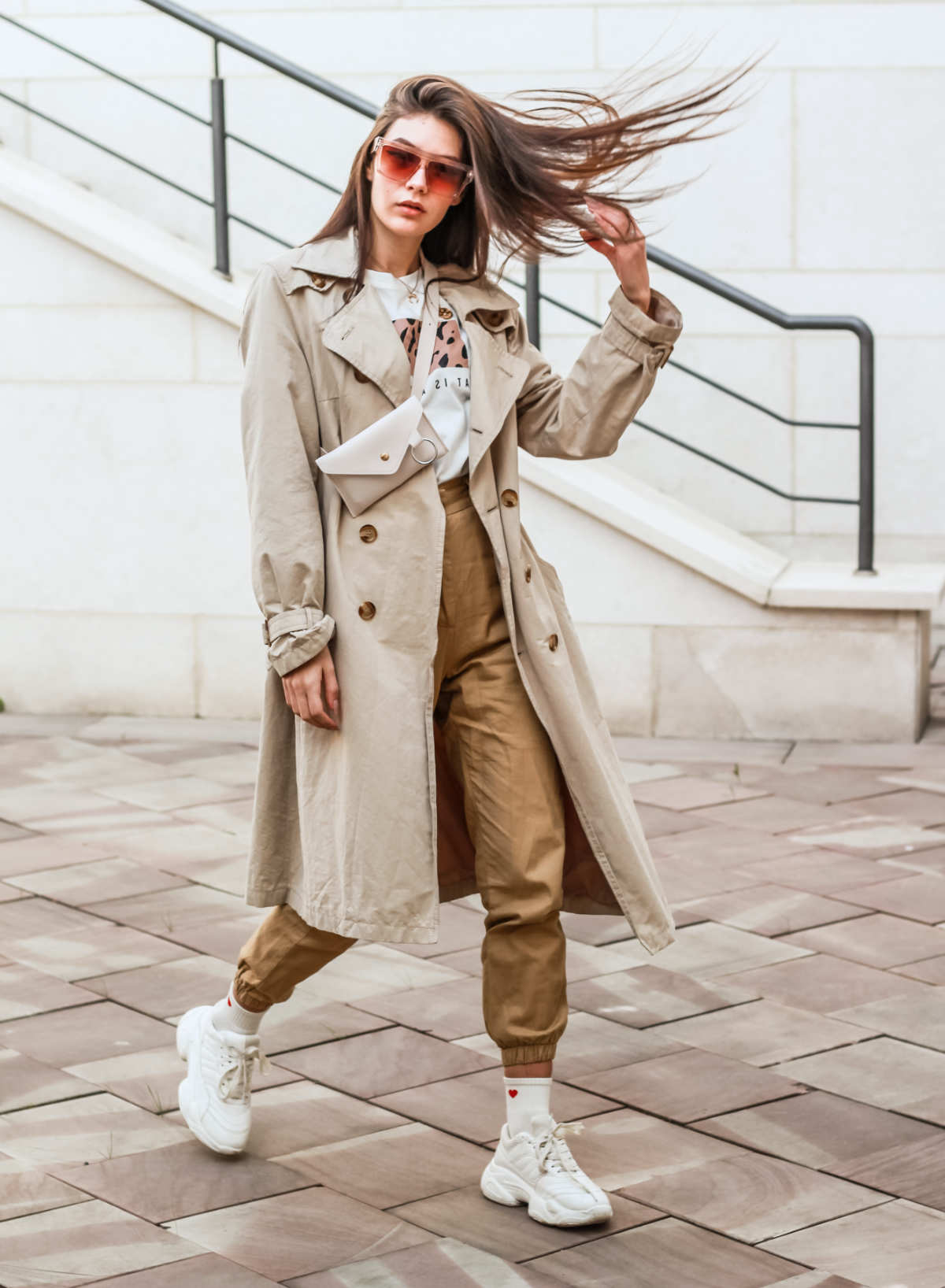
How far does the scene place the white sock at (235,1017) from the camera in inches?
139

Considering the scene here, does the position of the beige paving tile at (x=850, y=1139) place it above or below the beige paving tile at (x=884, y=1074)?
below

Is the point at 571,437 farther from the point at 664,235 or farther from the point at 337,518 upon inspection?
the point at 664,235

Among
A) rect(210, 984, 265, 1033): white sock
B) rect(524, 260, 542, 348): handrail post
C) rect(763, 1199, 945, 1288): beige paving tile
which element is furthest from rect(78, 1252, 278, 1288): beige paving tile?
rect(524, 260, 542, 348): handrail post

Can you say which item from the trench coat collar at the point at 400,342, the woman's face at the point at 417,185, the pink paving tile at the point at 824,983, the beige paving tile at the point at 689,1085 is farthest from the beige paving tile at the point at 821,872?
the woman's face at the point at 417,185

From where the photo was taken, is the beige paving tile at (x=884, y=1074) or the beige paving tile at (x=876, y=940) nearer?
the beige paving tile at (x=884, y=1074)

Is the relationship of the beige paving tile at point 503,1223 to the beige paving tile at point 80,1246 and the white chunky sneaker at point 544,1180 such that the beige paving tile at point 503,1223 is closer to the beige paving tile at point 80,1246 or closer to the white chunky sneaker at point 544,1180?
the white chunky sneaker at point 544,1180

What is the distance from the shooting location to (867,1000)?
427cm

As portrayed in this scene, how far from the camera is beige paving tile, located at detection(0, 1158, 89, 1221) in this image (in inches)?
128

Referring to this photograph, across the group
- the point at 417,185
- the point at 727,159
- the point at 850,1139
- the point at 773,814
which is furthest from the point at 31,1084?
the point at 727,159

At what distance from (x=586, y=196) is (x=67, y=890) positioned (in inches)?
107

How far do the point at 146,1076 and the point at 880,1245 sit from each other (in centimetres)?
155

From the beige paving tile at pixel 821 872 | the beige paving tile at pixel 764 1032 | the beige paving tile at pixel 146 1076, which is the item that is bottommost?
the beige paving tile at pixel 146 1076

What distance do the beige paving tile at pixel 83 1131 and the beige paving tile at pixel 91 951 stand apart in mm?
787

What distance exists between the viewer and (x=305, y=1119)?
12.0ft
